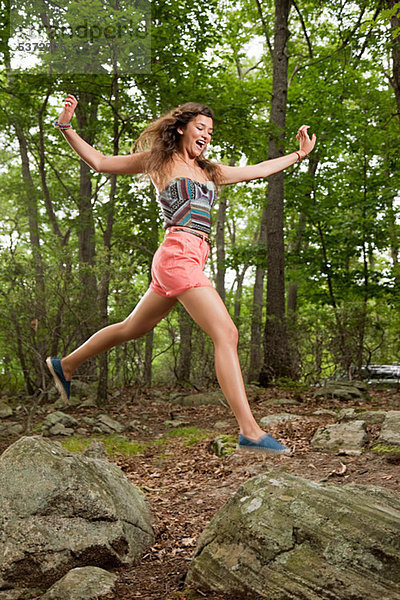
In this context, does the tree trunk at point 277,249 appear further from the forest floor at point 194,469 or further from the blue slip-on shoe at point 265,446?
the blue slip-on shoe at point 265,446

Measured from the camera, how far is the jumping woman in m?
2.64

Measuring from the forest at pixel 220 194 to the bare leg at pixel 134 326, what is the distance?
3.07 m

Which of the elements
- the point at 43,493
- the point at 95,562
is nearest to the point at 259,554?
the point at 95,562

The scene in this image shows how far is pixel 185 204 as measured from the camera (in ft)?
9.37

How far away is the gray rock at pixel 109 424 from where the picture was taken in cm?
841

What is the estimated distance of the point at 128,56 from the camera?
8.98 metres

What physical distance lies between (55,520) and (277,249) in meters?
9.01

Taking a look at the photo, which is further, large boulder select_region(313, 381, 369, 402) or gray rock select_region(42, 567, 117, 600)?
large boulder select_region(313, 381, 369, 402)

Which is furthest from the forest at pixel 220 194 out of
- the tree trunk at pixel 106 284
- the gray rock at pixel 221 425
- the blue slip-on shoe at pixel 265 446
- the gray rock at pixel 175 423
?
the blue slip-on shoe at pixel 265 446

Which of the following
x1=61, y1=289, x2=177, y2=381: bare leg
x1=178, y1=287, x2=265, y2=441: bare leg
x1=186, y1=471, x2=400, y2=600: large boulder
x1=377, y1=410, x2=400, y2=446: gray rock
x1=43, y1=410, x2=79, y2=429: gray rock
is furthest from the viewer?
x1=43, y1=410, x2=79, y2=429: gray rock

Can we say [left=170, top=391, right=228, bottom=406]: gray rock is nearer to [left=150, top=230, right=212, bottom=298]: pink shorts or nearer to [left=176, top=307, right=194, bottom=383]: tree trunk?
[left=176, top=307, right=194, bottom=383]: tree trunk

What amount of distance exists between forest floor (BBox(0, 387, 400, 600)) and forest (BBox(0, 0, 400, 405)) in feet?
5.83

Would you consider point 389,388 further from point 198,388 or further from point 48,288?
point 48,288

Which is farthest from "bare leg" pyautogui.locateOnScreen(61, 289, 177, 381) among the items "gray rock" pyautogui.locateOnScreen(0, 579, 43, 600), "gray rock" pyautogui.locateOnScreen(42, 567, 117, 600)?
"gray rock" pyautogui.locateOnScreen(0, 579, 43, 600)
